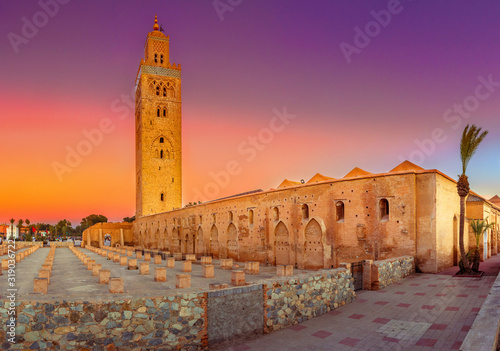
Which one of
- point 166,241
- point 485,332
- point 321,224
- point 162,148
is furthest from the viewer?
point 162,148

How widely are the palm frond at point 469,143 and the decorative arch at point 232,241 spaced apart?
48.2 ft

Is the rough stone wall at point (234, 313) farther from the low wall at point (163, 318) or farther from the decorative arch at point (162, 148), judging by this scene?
the decorative arch at point (162, 148)

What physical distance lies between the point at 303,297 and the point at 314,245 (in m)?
10.4

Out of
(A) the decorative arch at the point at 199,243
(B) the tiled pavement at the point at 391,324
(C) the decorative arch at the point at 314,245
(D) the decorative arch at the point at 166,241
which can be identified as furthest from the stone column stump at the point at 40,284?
(D) the decorative arch at the point at 166,241

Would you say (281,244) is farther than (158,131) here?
No

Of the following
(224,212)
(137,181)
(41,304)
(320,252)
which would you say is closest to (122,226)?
(137,181)

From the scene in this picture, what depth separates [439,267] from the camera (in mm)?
14289

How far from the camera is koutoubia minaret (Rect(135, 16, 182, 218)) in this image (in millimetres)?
46875

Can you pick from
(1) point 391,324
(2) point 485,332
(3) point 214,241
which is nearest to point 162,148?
(3) point 214,241

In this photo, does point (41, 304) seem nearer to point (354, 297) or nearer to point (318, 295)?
point (318, 295)

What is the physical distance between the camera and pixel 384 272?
37.9 ft

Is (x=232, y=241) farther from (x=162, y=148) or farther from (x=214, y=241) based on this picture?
(x=162, y=148)

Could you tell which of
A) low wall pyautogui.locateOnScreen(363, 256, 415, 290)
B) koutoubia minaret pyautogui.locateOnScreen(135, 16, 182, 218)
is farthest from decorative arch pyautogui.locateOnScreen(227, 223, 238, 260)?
koutoubia minaret pyautogui.locateOnScreen(135, 16, 182, 218)

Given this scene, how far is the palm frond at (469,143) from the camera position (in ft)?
45.5
